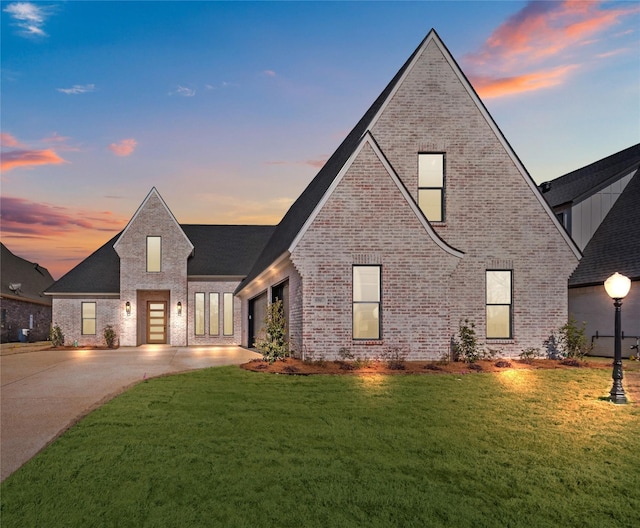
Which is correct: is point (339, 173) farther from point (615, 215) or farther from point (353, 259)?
point (615, 215)

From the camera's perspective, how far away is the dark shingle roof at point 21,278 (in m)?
41.6

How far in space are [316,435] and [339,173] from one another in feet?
32.7

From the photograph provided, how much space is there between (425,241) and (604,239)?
1222 cm

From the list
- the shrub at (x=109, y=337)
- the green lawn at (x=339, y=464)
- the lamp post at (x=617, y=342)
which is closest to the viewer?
the green lawn at (x=339, y=464)

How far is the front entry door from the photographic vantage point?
3412cm

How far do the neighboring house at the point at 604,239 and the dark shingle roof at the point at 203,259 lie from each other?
1874 cm

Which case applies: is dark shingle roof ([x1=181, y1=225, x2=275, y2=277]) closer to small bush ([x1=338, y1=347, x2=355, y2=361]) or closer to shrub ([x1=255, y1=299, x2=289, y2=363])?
shrub ([x1=255, y1=299, x2=289, y2=363])

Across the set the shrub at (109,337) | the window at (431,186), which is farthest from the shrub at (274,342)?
the shrub at (109,337)

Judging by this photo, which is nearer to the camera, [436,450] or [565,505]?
[565,505]

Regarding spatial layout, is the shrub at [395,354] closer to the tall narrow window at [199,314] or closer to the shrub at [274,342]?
the shrub at [274,342]

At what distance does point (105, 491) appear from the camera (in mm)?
5840

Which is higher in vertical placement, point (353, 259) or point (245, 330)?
point (353, 259)

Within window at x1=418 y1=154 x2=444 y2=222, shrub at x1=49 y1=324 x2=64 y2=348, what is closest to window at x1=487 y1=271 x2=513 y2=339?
window at x1=418 y1=154 x2=444 y2=222

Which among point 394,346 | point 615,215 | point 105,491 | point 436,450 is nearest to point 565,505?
point 436,450
